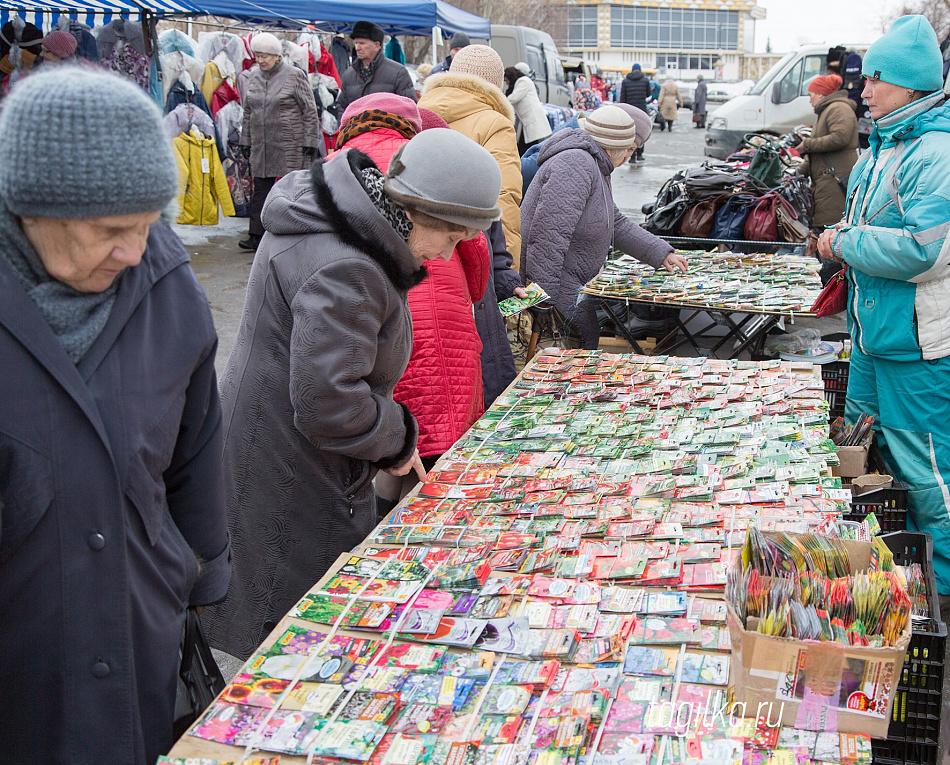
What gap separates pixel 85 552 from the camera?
1.38 metres

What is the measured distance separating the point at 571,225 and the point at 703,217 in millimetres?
2622

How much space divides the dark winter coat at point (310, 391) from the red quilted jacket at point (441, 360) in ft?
1.14

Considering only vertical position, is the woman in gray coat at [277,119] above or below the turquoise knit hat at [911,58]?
below

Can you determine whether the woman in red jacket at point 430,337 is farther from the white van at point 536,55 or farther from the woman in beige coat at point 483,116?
the white van at point 536,55

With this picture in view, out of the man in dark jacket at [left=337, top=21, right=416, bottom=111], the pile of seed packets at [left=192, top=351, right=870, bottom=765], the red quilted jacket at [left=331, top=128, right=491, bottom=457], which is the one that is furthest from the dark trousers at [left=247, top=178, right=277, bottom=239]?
the pile of seed packets at [left=192, top=351, right=870, bottom=765]

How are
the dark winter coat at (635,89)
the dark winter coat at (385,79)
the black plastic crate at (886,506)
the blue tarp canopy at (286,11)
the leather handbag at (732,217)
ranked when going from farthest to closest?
the dark winter coat at (635,89) → the dark winter coat at (385,79) → the blue tarp canopy at (286,11) → the leather handbag at (732,217) → the black plastic crate at (886,506)

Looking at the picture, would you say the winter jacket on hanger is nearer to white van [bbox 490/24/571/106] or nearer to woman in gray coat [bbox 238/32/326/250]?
woman in gray coat [bbox 238/32/326/250]

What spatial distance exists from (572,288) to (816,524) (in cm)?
271

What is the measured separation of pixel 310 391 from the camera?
2.00 meters

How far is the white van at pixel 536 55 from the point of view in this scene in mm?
16469

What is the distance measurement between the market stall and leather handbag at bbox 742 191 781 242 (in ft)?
12.2

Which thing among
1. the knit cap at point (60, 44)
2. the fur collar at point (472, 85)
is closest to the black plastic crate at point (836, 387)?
the fur collar at point (472, 85)

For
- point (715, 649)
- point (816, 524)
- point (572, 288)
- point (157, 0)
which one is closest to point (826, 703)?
point (715, 649)

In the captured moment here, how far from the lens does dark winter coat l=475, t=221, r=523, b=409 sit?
352 cm
